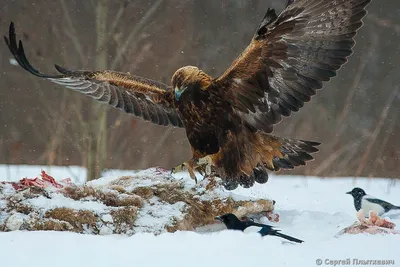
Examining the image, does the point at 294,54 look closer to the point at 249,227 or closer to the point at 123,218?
the point at 249,227

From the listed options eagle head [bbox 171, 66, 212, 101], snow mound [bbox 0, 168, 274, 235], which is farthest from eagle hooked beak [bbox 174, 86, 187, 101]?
snow mound [bbox 0, 168, 274, 235]

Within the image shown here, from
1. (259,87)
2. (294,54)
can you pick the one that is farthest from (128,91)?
(294,54)

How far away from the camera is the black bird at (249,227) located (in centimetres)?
448

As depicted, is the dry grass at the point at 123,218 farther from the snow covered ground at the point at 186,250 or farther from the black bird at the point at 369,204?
the black bird at the point at 369,204

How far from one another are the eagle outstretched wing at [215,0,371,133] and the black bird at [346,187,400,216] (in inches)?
56.4

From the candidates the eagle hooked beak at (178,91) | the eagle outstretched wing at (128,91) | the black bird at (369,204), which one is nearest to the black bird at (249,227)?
the eagle hooked beak at (178,91)

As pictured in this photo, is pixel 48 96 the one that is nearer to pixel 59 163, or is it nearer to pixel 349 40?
pixel 59 163

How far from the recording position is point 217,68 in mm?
10008

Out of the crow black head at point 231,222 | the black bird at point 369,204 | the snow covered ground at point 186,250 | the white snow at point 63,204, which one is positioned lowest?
the snow covered ground at point 186,250

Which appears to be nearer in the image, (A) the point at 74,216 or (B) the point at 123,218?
(A) the point at 74,216

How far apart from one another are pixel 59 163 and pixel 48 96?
3.52ft

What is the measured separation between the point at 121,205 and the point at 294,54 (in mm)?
1560

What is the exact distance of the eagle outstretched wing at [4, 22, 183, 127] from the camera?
19.1ft

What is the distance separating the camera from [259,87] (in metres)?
4.98
